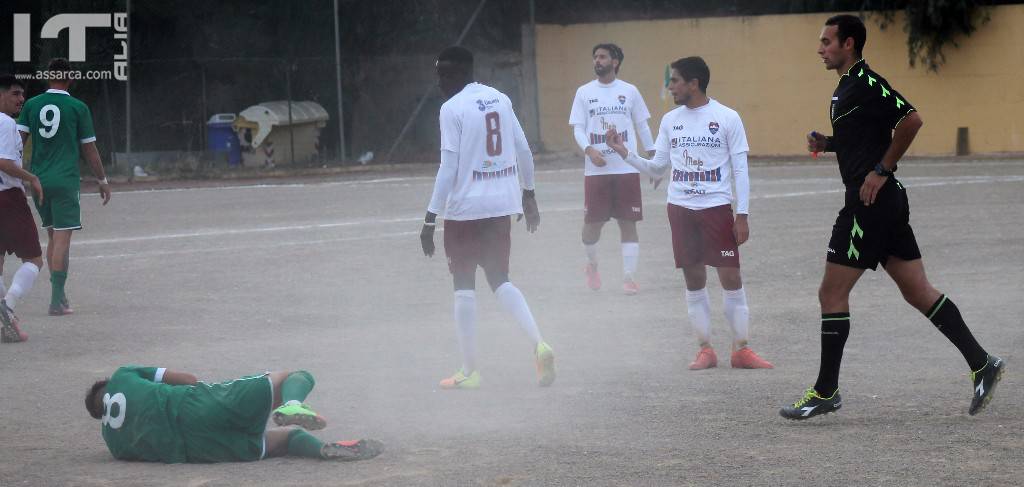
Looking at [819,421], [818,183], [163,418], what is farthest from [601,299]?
[818,183]

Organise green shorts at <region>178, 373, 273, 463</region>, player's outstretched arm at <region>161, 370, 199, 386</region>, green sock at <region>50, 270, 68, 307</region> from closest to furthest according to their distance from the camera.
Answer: green shorts at <region>178, 373, 273, 463</region>
player's outstretched arm at <region>161, 370, 199, 386</region>
green sock at <region>50, 270, 68, 307</region>

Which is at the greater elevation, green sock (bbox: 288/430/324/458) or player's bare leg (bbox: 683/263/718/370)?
player's bare leg (bbox: 683/263/718/370)

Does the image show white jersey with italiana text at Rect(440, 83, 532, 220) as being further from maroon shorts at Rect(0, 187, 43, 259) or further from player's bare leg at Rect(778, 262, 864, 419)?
maroon shorts at Rect(0, 187, 43, 259)

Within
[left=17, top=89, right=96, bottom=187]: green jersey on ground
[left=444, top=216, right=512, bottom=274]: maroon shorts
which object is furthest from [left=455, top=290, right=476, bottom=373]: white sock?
[left=17, top=89, right=96, bottom=187]: green jersey on ground

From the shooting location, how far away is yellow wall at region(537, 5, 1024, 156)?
27672 millimetres

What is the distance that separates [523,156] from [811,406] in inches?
94.0

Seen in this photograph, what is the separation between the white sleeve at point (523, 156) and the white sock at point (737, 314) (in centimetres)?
135

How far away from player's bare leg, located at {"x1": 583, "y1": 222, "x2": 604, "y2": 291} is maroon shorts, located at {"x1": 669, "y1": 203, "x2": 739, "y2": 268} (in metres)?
3.47

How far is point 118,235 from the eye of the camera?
54.9 feet

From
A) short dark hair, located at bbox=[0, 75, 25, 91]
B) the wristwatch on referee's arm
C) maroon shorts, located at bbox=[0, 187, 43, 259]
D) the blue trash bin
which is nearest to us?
the wristwatch on referee's arm

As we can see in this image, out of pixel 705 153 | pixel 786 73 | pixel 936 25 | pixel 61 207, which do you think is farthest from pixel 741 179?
pixel 786 73

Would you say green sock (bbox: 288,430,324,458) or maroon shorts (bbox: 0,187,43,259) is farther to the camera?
maroon shorts (bbox: 0,187,43,259)

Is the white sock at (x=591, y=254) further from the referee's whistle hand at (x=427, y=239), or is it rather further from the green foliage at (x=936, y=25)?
the green foliage at (x=936, y=25)

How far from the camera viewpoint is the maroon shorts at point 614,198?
1195 centimetres
